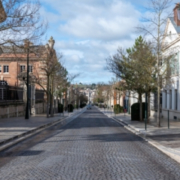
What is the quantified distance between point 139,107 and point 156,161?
23.9m

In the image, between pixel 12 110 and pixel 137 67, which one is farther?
pixel 12 110

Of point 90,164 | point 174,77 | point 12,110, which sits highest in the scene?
point 174,77

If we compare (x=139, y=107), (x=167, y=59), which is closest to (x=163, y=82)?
(x=167, y=59)

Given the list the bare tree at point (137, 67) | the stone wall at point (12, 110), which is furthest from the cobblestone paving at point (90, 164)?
the stone wall at point (12, 110)

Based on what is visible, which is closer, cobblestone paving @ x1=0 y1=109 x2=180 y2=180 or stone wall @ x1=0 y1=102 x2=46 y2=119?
cobblestone paving @ x1=0 y1=109 x2=180 y2=180

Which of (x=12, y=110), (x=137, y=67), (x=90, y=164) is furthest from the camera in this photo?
(x=12, y=110)

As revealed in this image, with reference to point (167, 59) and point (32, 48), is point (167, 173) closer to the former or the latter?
point (32, 48)

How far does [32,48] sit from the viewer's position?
63.9 feet

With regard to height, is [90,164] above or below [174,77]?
below

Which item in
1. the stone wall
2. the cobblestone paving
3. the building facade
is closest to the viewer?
the cobblestone paving

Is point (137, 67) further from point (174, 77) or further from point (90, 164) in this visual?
point (90, 164)

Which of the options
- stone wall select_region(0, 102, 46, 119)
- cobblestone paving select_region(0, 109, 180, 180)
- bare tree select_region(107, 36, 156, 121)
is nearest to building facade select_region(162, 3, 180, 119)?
bare tree select_region(107, 36, 156, 121)

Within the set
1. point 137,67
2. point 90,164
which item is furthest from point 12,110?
point 90,164

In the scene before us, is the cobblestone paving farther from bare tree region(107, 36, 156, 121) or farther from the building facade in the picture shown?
the building facade
